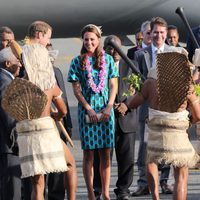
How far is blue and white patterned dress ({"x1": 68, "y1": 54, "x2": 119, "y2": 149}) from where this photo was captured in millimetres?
9203

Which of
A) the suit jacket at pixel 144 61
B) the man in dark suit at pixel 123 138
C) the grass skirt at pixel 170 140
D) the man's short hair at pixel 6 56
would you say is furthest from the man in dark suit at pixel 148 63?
the man's short hair at pixel 6 56

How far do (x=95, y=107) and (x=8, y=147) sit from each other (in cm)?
138

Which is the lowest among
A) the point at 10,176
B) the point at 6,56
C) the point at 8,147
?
the point at 10,176

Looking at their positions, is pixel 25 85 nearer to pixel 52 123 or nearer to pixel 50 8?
pixel 52 123

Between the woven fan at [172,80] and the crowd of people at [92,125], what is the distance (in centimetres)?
2

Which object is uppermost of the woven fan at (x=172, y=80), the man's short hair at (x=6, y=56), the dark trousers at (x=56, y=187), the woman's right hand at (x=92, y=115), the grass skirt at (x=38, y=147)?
the man's short hair at (x=6, y=56)

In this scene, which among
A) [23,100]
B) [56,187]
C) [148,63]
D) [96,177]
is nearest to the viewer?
[23,100]

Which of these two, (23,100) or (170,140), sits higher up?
(23,100)

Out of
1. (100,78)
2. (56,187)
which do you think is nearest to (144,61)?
(100,78)

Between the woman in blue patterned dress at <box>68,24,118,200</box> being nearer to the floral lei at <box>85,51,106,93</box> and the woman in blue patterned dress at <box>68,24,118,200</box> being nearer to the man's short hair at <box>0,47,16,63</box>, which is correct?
the floral lei at <box>85,51,106,93</box>

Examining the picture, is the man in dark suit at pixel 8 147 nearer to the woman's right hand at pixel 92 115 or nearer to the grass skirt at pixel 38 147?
the grass skirt at pixel 38 147

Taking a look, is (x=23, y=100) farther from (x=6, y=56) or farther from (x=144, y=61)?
(x=144, y=61)

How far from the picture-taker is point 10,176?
8.12 meters

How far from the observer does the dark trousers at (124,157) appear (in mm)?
9891
